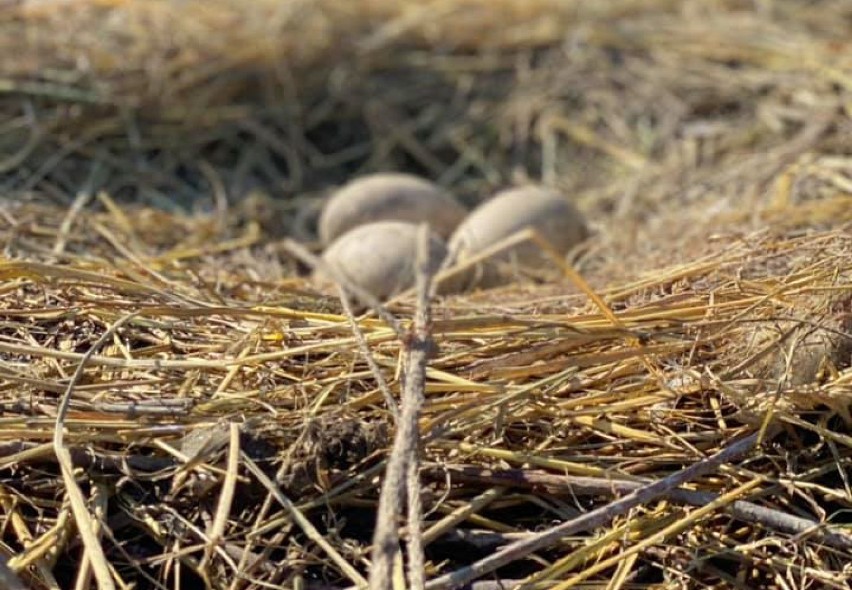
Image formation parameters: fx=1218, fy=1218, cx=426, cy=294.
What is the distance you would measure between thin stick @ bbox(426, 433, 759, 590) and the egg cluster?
0.95m

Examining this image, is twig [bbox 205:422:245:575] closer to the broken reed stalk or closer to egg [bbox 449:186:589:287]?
the broken reed stalk

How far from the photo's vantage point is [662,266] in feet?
8.54

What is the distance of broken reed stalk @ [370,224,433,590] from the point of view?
4.88 ft

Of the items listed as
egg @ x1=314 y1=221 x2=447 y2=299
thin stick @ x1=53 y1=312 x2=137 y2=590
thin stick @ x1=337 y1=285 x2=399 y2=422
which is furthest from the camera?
egg @ x1=314 y1=221 x2=447 y2=299

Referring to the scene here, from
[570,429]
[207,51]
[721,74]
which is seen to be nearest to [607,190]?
[721,74]

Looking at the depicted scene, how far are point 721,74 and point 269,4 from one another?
156cm

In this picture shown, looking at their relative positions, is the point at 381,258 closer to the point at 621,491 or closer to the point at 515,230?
the point at 515,230

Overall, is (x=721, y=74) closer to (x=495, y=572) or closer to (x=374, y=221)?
(x=374, y=221)

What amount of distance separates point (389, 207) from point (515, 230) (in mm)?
364

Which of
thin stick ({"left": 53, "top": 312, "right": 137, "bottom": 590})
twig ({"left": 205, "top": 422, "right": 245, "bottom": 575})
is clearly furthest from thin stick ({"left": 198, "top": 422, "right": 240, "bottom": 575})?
thin stick ({"left": 53, "top": 312, "right": 137, "bottom": 590})

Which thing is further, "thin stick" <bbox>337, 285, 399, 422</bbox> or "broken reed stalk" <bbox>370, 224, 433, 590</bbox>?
"thin stick" <bbox>337, 285, 399, 422</bbox>

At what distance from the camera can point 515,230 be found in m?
2.98

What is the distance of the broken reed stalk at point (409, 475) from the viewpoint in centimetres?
149

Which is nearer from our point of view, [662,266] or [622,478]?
[622,478]
